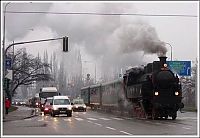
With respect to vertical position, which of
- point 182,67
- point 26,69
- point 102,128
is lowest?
point 102,128

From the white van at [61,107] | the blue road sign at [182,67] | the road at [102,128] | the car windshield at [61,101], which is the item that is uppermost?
the blue road sign at [182,67]

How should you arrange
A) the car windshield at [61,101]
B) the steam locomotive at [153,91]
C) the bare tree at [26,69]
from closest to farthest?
the steam locomotive at [153,91]
the car windshield at [61,101]
the bare tree at [26,69]

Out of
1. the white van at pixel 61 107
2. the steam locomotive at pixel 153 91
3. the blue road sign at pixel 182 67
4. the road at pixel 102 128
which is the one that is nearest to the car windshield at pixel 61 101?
the white van at pixel 61 107

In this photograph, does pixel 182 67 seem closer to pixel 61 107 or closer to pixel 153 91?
pixel 61 107

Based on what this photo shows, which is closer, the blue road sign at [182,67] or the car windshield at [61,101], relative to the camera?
the car windshield at [61,101]

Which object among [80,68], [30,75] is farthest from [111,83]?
[80,68]

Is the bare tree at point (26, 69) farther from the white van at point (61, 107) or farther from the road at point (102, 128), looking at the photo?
the road at point (102, 128)

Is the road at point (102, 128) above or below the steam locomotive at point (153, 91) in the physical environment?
below

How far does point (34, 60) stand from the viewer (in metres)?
76.9

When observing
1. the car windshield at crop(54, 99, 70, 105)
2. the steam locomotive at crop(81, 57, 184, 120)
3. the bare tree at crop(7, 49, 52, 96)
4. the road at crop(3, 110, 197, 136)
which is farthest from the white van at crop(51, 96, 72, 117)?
the bare tree at crop(7, 49, 52, 96)

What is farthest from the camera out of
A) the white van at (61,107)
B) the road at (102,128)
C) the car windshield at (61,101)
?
the car windshield at (61,101)

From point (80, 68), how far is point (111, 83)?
87080mm

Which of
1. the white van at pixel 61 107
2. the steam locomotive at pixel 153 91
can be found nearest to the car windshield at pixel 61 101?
the white van at pixel 61 107

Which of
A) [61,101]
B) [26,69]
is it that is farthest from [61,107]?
[26,69]
